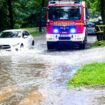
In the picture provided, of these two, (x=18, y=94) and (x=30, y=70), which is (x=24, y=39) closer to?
(x=30, y=70)

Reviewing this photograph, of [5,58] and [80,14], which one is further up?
[80,14]

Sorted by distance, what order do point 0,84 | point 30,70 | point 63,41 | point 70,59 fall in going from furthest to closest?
point 63,41
point 70,59
point 30,70
point 0,84

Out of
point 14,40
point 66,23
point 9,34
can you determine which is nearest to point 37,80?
point 14,40

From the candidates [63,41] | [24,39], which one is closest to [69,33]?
[63,41]

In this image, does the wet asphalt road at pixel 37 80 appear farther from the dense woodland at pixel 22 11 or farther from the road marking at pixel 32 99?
the dense woodland at pixel 22 11

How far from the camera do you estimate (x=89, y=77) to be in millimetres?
14648

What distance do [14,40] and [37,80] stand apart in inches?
491

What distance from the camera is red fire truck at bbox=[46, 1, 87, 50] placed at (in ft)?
92.3

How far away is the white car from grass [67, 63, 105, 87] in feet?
33.9

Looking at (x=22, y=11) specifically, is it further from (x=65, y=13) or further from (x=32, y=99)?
(x=32, y=99)

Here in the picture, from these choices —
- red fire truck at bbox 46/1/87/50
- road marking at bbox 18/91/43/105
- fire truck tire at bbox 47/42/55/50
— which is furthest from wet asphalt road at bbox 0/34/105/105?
fire truck tire at bbox 47/42/55/50

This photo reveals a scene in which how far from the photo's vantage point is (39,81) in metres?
14.6

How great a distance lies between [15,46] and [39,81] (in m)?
12.4

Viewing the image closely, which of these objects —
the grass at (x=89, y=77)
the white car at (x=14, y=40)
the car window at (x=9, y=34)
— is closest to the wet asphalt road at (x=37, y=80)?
the grass at (x=89, y=77)
